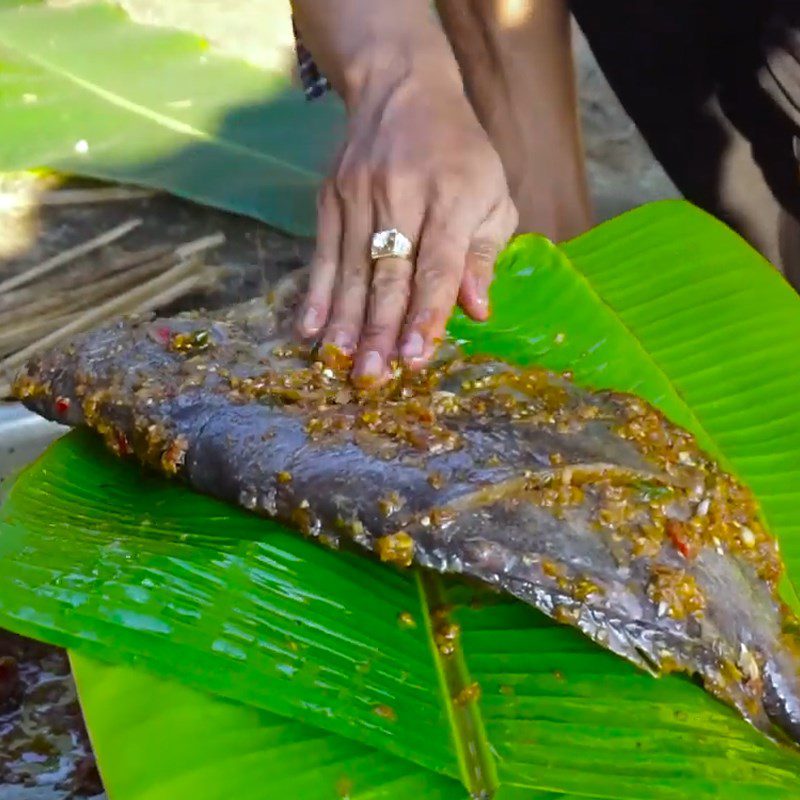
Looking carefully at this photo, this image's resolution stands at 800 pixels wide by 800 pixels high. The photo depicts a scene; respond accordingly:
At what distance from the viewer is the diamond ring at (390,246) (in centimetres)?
171

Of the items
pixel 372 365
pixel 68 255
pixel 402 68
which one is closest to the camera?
pixel 372 365

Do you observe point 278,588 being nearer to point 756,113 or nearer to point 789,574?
point 789,574

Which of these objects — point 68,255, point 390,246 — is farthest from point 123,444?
point 68,255

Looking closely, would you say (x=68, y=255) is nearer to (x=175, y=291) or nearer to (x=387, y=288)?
(x=175, y=291)

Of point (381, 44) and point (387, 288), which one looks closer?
point (387, 288)

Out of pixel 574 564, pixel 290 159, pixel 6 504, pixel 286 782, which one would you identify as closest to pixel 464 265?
pixel 574 564

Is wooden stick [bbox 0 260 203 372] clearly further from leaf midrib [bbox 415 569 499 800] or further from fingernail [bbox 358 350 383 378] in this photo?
leaf midrib [bbox 415 569 499 800]

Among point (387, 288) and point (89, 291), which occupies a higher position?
point (387, 288)

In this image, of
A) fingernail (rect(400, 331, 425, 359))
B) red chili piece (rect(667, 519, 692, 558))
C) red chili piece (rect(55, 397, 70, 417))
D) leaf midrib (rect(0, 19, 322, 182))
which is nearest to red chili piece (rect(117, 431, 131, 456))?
red chili piece (rect(55, 397, 70, 417))

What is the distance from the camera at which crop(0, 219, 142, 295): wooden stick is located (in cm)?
278

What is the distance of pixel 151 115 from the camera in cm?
329

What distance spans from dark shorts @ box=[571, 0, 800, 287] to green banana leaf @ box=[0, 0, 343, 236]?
0.98 metres

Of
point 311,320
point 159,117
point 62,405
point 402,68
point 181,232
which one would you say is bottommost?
point 181,232

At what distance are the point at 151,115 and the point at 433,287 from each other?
203 centimetres
